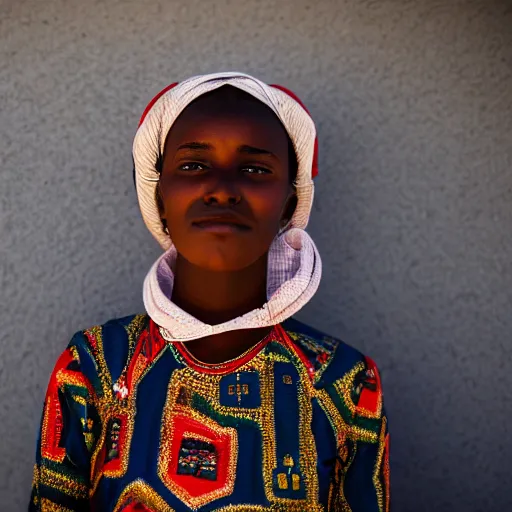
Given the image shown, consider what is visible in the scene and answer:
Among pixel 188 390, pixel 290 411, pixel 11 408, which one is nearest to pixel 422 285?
pixel 290 411

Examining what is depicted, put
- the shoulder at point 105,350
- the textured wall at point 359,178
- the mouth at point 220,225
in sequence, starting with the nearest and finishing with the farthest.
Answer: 1. the mouth at point 220,225
2. the shoulder at point 105,350
3. the textured wall at point 359,178

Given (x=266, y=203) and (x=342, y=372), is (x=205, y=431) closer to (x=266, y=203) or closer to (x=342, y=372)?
(x=342, y=372)

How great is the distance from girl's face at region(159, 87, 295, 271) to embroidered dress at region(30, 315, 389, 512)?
0.80ft

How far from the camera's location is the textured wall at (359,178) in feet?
6.32

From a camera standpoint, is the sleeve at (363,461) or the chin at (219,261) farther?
the sleeve at (363,461)

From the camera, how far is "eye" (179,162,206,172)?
1394mm

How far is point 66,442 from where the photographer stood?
140cm

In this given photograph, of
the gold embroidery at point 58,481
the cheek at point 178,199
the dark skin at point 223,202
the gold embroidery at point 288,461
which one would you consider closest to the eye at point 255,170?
the dark skin at point 223,202

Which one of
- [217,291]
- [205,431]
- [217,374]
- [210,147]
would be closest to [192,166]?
[210,147]

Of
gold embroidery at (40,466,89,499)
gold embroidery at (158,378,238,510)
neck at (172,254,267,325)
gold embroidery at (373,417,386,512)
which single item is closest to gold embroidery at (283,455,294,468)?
gold embroidery at (158,378,238,510)

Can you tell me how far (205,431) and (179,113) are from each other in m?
0.68

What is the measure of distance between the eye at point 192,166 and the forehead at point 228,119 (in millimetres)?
58

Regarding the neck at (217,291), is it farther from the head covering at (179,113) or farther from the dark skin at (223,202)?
the head covering at (179,113)

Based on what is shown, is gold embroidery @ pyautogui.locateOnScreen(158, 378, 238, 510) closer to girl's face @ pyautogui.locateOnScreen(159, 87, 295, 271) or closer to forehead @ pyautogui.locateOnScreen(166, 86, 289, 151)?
girl's face @ pyautogui.locateOnScreen(159, 87, 295, 271)
